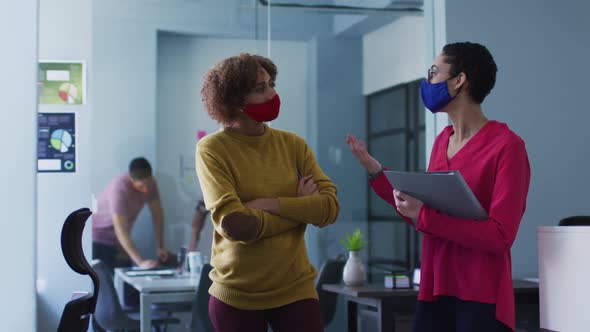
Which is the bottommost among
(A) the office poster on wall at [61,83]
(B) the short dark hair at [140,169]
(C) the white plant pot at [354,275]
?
(C) the white plant pot at [354,275]

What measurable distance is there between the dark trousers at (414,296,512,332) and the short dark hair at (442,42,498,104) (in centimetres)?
67

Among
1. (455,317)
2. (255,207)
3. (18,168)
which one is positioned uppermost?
(18,168)

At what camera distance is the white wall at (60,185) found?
4.41m

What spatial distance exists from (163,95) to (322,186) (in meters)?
3.24

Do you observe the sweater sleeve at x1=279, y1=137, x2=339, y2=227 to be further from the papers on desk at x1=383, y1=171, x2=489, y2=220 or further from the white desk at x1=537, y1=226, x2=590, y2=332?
the white desk at x1=537, y1=226, x2=590, y2=332

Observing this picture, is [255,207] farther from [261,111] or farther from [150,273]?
[150,273]

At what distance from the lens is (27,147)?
3906mm

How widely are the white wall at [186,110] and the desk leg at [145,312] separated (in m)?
0.87

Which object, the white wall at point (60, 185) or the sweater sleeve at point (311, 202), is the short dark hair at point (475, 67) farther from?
the white wall at point (60, 185)

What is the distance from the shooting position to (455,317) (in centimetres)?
246

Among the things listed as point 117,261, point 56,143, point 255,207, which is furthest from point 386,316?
point 117,261

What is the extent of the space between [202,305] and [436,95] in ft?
8.98

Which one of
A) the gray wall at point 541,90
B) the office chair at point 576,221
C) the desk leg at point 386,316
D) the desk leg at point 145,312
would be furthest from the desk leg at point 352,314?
the desk leg at point 145,312

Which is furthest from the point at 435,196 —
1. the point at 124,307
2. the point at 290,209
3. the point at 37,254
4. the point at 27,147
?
the point at 124,307
